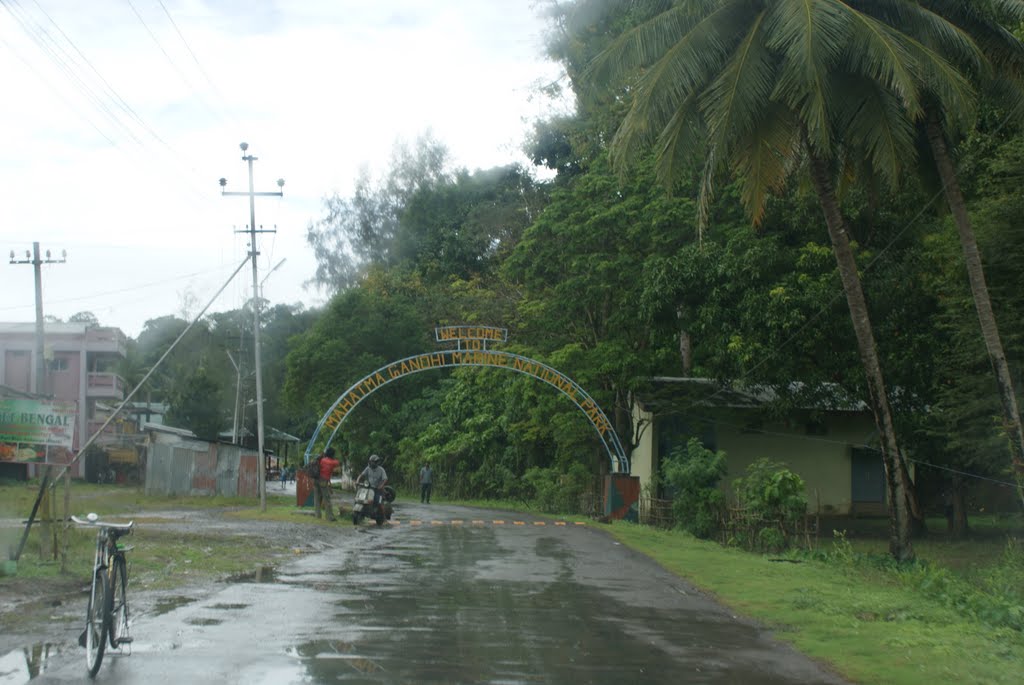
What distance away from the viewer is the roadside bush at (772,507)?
21281 mm

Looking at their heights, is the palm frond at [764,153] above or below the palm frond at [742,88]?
below

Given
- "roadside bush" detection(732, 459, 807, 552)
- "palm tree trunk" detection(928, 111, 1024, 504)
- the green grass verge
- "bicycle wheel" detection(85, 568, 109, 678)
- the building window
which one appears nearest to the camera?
"bicycle wheel" detection(85, 568, 109, 678)

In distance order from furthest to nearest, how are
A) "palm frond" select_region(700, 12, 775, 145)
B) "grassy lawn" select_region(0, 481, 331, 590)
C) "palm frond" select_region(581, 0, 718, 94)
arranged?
1. "palm frond" select_region(581, 0, 718, 94)
2. "palm frond" select_region(700, 12, 775, 145)
3. "grassy lawn" select_region(0, 481, 331, 590)

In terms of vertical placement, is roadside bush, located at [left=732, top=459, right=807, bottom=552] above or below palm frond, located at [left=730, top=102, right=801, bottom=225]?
below

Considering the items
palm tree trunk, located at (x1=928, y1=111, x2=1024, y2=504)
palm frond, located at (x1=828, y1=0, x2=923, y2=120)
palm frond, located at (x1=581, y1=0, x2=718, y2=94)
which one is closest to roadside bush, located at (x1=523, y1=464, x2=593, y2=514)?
palm tree trunk, located at (x1=928, y1=111, x2=1024, y2=504)

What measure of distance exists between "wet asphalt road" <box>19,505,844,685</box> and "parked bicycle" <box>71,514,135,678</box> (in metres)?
0.16

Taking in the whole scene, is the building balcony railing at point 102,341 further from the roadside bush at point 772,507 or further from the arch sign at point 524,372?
the roadside bush at point 772,507

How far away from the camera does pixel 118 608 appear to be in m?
8.31

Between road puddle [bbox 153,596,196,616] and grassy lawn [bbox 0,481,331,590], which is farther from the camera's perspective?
grassy lawn [bbox 0,481,331,590]

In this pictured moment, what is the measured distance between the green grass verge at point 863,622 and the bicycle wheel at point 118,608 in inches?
220

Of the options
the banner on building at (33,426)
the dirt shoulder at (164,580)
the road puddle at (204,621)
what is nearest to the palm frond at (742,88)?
the dirt shoulder at (164,580)

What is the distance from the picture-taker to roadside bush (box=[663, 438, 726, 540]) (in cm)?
2481

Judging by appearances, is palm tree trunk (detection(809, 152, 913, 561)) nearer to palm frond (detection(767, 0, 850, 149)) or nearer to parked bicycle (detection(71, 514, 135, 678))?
palm frond (detection(767, 0, 850, 149))

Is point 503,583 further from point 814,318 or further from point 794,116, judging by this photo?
point 814,318
